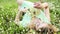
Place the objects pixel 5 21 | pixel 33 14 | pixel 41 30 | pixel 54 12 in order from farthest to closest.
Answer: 1. pixel 54 12
2. pixel 5 21
3. pixel 33 14
4. pixel 41 30

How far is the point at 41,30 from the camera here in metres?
5.09

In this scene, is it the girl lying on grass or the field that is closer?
the girl lying on grass

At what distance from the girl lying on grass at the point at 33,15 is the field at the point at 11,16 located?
0.15 meters

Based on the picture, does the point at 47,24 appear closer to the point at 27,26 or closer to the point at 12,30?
the point at 27,26

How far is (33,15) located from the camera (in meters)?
5.44

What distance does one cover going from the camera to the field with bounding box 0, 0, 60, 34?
5.44 metres

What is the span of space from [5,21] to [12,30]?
0.52 metres

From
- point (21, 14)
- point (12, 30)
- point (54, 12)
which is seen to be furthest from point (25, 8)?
point (54, 12)

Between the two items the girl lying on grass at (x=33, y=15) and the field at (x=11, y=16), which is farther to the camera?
the field at (x=11, y=16)

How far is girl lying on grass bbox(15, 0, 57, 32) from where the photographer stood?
5.25 m

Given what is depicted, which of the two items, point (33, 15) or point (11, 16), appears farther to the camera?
point (11, 16)

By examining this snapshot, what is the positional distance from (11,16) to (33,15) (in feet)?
2.70

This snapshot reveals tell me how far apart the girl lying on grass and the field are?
0.51 feet

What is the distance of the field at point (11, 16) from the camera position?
544 centimetres
